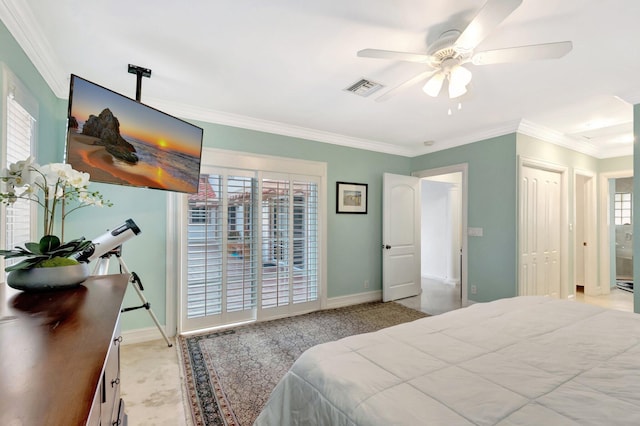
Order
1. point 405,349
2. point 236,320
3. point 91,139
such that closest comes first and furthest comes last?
point 405,349 → point 91,139 → point 236,320

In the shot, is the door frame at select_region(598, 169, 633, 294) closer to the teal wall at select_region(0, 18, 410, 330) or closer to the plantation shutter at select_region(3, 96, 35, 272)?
the teal wall at select_region(0, 18, 410, 330)

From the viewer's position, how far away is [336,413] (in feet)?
3.26

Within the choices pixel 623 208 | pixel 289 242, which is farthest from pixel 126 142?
pixel 623 208

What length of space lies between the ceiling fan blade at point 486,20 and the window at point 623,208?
7166 mm

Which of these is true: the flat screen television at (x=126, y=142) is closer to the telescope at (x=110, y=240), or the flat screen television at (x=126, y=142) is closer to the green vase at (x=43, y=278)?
the telescope at (x=110, y=240)

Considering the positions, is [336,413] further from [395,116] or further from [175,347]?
[395,116]

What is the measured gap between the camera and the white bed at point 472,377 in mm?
883

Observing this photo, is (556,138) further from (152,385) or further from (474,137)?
(152,385)

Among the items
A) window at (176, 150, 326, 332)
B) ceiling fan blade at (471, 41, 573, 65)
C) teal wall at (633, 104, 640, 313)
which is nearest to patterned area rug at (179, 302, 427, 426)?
window at (176, 150, 326, 332)

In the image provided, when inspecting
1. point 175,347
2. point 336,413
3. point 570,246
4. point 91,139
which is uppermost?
point 91,139

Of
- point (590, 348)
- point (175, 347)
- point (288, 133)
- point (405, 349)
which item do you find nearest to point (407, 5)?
point (405, 349)

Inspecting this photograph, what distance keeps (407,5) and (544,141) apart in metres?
3.40

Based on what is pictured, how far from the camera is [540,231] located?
3877mm

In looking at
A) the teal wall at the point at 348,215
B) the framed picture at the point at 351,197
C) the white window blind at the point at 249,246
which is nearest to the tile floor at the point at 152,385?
the white window blind at the point at 249,246
